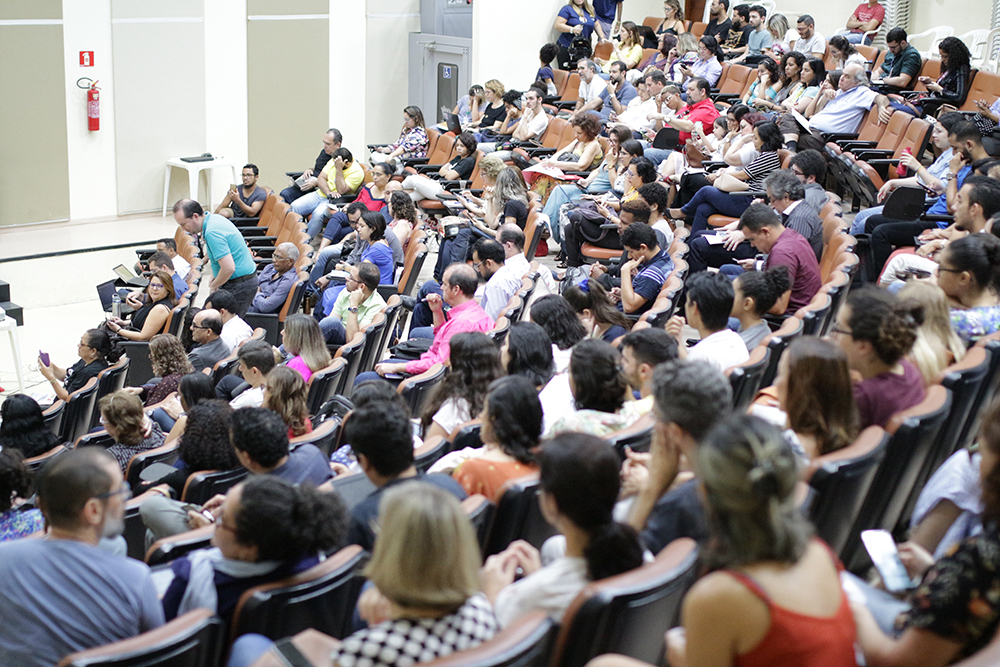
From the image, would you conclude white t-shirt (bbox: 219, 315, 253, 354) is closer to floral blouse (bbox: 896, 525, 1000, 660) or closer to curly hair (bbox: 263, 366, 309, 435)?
curly hair (bbox: 263, 366, 309, 435)

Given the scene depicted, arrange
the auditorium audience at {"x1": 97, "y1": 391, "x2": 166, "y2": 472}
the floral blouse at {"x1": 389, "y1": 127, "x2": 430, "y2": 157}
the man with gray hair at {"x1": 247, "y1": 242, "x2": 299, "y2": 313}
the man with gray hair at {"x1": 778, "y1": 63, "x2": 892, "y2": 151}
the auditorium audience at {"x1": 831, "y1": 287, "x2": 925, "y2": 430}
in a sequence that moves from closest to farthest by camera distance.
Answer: the auditorium audience at {"x1": 831, "y1": 287, "x2": 925, "y2": 430} < the auditorium audience at {"x1": 97, "y1": 391, "x2": 166, "y2": 472} < the man with gray hair at {"x1": 247, "y1": 242, "x2": 299, "y2": 313} < the man with gray hair at {"x1": 778, "y1": 63, "x2": 892, "y2": 151} < the floral blouse at {"x1": 389, "y1": 127, "x2": 430, "y2": 157}

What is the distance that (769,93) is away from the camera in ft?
26.8

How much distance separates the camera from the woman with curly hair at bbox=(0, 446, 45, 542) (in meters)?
3.03

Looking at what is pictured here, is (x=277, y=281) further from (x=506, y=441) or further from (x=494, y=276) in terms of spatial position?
(x=506, y=441)

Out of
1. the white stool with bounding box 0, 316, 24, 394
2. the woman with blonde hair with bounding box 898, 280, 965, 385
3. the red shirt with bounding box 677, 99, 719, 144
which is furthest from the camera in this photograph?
the red shirt with bounding box 677, 99, 719, 144

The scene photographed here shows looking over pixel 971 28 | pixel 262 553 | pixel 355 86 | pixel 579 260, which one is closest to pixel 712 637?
pixel 262 553

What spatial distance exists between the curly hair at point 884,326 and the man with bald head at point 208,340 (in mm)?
3845

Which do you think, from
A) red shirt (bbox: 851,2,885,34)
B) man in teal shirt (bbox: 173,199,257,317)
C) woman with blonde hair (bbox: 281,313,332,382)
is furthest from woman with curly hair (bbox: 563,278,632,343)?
red shirt (bbox: 851,2,885,34)

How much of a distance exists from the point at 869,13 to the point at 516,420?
9.59 meters

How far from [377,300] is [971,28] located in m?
8.15

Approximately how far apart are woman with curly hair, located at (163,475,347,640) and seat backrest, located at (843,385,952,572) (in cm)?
129

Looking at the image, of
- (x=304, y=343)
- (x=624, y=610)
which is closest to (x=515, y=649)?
(x=624, y=610)

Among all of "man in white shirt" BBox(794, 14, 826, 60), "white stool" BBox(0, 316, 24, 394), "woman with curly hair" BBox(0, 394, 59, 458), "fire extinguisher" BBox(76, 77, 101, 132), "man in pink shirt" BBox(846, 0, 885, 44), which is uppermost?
"man in pink shirt" BBox(846, 0, 885, 44)

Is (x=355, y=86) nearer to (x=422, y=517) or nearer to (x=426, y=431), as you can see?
(x=426, y=431)
